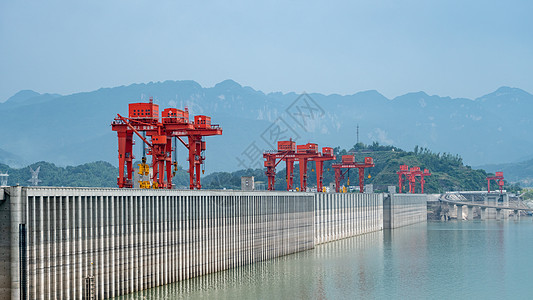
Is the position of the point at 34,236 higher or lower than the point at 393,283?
higher

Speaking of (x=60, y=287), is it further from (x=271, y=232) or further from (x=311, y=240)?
(x=311, y=240)

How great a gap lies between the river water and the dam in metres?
2.10

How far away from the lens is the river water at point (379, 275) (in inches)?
2618

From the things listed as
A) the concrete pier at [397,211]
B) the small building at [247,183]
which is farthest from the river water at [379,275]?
the concrete pier at [397,211]

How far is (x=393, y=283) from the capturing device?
248 feet

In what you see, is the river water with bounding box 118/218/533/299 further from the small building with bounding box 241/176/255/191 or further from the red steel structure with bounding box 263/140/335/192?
the red steel structure with bounding box 263/140/335/192

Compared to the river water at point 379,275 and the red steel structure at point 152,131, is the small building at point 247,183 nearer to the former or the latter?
the river water at point 379,275

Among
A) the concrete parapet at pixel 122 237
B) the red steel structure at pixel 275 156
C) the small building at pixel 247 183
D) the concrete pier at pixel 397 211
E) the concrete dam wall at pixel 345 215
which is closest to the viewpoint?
the concrete parapet at pixel 122 237

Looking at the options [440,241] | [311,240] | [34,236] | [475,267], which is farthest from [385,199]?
[34,236]

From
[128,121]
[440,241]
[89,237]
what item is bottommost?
[440,241]

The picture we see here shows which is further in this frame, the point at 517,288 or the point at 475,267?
the point at 475,267

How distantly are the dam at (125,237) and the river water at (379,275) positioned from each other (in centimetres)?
210

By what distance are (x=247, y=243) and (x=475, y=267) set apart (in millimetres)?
31532

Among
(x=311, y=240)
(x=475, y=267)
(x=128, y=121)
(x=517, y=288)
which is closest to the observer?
(x=517, y=288)
